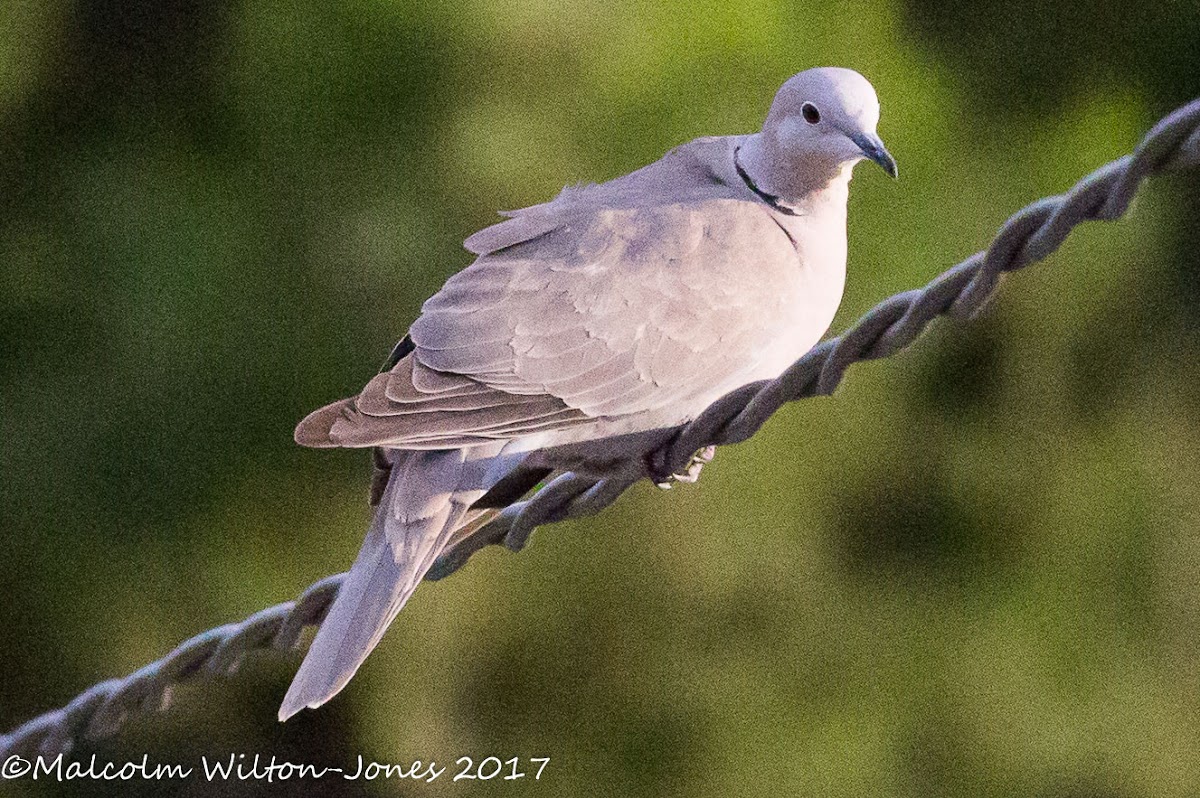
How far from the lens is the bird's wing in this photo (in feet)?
2.51

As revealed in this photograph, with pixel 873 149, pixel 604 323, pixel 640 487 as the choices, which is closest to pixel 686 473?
pixel 604 323

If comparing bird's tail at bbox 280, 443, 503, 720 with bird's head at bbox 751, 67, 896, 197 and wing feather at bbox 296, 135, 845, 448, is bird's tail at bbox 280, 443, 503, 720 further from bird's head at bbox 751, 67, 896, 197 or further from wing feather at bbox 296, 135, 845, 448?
bird's head at bbox 751, 67, 896, 197

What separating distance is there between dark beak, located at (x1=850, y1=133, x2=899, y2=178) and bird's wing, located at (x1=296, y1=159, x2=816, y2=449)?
0.27 ft

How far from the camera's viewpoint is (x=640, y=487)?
1.27 m

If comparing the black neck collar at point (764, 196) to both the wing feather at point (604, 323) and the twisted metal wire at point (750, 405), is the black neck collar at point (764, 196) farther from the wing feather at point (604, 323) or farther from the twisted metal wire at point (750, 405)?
the twisted metal wire at point (750, 405)

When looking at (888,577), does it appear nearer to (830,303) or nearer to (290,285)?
(830,303)

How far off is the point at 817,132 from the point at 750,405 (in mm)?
213

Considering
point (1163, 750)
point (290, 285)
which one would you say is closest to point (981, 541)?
point (1163, 750)

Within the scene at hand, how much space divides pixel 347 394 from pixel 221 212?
0.24 m

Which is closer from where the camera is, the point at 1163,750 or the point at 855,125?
the point at 855,125

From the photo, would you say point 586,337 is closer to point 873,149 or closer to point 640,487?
point 873,149

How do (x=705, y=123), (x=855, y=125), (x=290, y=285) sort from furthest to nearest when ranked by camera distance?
(x=290, y=285) < (x=705, y=123) < (x=855, y=125)

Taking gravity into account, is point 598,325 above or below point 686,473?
above

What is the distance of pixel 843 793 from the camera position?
4.18 ft
